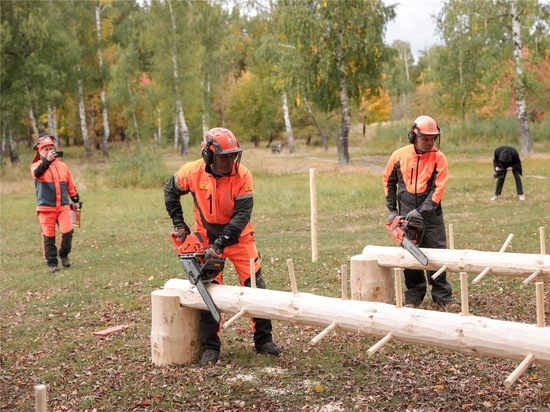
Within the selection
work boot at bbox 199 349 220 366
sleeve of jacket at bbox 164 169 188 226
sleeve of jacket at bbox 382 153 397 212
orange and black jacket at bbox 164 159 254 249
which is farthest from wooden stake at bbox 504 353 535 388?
sleeve of jacket at bbox 382 153 397 212

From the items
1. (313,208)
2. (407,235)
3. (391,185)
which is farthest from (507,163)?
(407,235)

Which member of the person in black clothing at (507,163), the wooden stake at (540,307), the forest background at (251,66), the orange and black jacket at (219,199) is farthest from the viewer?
the forest background at (251,66)

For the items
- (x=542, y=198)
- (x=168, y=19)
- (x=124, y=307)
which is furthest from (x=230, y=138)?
(x=168, y=19)

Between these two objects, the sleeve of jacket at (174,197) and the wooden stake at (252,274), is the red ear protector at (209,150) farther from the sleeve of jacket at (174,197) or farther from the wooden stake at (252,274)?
the wooden stake at (252,274)

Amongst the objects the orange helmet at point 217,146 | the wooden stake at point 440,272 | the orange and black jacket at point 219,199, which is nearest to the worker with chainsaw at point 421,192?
the wooden stake at point 440,272

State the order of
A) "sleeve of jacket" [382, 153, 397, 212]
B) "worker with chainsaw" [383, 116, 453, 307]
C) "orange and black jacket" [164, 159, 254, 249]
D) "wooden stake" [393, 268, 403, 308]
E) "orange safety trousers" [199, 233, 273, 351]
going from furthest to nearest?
"sleeve of jacket" [382, 153, 397, 212] → "worker with chainsaw" [383, 116, 453, 307] → "orange safety trousers" [199, 233, 273, 351] → "orange and black jacket" [164, 159, 254, 249] → "wooden stake" [393, 268, 403, 308]

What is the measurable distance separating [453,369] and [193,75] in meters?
39.9

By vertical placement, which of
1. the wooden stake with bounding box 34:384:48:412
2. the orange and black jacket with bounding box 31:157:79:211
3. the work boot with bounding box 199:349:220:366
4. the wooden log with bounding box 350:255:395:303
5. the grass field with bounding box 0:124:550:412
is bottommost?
the grass field with bounding box 0:124:550:412

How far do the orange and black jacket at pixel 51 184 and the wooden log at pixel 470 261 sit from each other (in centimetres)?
562

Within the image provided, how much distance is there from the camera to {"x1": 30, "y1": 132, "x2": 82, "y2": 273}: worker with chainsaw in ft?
34.9

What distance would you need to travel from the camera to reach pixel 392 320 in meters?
5.10

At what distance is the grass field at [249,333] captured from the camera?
5242 mm

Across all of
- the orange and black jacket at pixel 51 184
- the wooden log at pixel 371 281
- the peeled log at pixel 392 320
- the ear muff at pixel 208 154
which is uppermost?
the ear muff at pixel 208 154

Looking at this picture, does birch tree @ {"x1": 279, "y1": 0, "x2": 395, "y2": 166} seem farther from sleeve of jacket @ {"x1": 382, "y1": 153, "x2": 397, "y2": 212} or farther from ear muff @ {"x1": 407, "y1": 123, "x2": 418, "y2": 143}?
ear muff @ {"x1": 407, "y1": 123, "x2": 418, "y2": 143}
